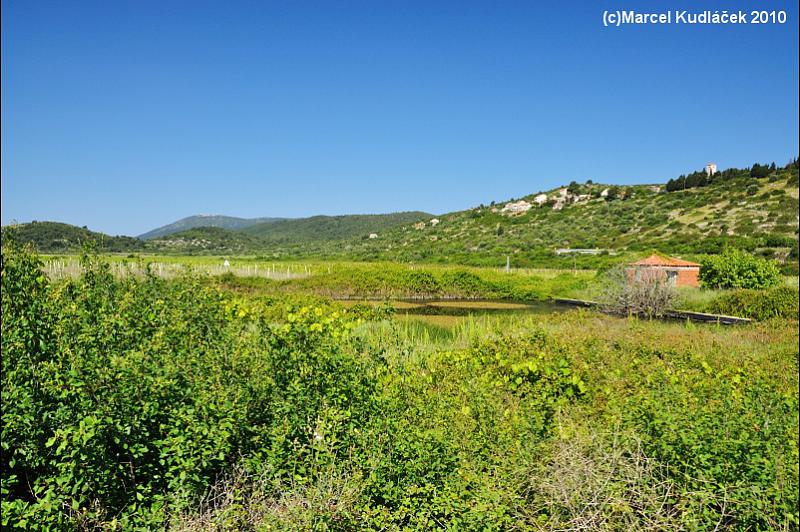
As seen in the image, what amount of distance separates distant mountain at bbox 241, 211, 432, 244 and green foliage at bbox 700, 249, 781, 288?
10571 cm

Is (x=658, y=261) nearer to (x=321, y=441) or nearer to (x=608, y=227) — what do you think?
(x=321, y=441)

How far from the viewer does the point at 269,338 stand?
545 cm

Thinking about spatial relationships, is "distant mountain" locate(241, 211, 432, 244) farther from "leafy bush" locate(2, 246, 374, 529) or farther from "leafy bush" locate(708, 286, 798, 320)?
"leafy bush" locate(2, 246, 374, 529)

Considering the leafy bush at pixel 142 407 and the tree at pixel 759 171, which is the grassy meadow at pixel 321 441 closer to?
the leafy bush at pixel 142 407

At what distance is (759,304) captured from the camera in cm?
1673

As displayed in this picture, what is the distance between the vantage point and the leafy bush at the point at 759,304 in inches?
627

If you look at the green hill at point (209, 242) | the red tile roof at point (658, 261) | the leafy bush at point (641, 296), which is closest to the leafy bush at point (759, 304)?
the leafy bush at point (641, 296)

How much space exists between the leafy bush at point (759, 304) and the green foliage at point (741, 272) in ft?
9.92

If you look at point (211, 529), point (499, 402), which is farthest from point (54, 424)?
point (499, 402)

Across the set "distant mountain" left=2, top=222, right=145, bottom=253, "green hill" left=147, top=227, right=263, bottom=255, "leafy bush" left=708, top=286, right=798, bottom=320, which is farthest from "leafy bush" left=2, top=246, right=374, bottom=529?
"green hill" left=147, top=227, right=263, bottom=255

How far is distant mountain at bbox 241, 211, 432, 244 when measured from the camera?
13238 centimetres

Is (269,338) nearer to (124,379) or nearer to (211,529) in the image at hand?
(124,379)

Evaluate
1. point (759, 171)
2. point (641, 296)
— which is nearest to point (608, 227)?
point (759, 171)

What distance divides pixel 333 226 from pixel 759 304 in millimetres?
133749
